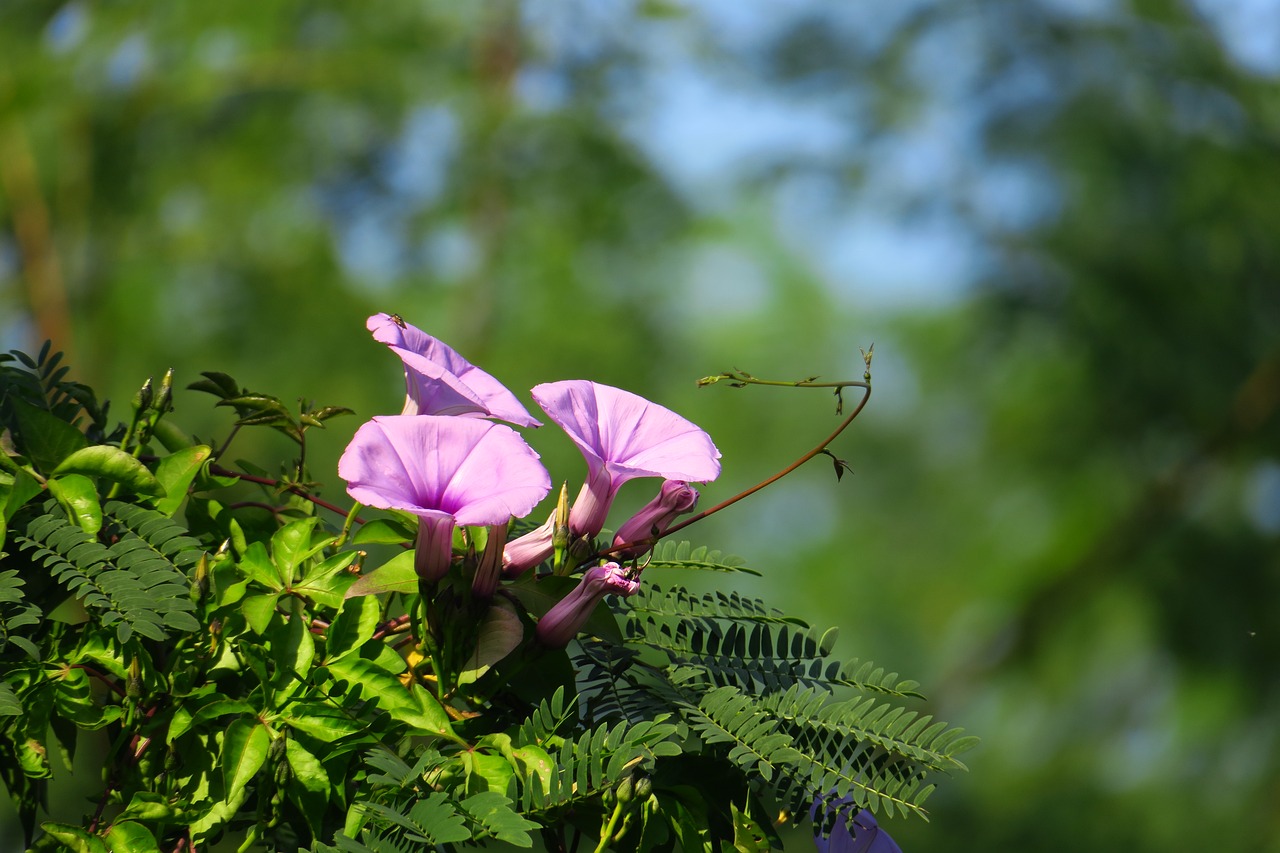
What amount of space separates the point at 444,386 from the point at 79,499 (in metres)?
0.25

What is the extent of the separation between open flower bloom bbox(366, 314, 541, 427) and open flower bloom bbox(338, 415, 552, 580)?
0.05m

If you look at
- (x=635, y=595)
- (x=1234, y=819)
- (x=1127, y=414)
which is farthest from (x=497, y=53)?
(x=635, y=595)

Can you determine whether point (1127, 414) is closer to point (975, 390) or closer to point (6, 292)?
point (975, 390)

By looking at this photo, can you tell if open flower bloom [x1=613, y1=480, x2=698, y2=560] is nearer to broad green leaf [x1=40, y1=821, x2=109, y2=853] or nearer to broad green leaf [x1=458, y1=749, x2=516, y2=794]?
broad green leaf [x1=458, y1=749, x2=516, y2=794]

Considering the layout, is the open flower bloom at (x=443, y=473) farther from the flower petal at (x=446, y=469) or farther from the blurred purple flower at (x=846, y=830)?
the blurred purple flower at (x=846, y=830)

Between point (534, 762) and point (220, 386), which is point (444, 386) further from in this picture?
point (534, 762)

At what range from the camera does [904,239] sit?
507cm

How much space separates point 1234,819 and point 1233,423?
164 centimetres

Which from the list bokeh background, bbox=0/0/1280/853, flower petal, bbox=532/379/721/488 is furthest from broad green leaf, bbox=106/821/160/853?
bokeh background, bbox=0/0/1280/853

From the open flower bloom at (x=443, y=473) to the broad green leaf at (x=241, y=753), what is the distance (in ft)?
0.43

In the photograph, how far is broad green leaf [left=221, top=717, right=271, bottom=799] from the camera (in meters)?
0.64

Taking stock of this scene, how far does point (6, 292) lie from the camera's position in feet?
16.4

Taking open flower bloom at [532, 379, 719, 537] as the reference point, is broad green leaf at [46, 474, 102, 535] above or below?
below

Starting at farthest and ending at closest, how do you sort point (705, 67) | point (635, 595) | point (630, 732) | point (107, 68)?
point (705, 67) → point (107, 68) → point (635, 595) → point (630, 732)
